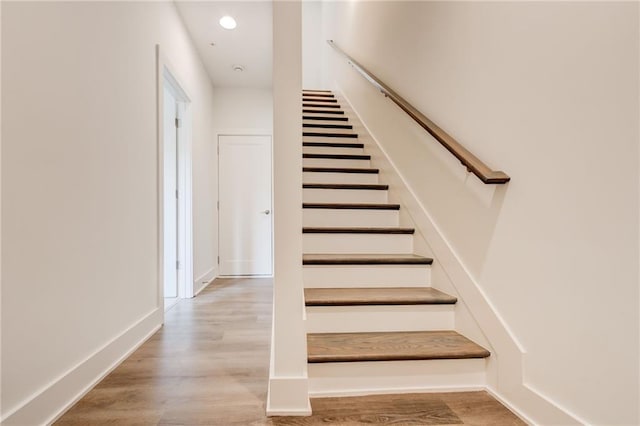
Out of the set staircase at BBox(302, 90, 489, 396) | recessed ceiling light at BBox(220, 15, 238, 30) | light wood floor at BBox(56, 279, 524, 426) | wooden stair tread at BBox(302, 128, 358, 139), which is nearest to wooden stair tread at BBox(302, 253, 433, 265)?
staircase at BBox(302, 90, 489, 396)

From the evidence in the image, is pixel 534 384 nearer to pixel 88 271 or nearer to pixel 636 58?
pixel 636 58

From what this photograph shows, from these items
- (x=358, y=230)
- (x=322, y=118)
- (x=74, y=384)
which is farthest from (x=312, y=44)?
(x=74, y=384)

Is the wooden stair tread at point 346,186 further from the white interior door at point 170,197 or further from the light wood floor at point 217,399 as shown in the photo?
the white interior door at point 170,197

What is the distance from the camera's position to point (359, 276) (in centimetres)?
202

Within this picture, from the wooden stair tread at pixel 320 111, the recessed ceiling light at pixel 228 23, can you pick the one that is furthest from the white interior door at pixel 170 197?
the wooden stair tread at pixel 320 111

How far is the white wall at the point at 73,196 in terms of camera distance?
3.99 ft

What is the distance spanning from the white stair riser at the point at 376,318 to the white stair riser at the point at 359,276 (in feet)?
0.84

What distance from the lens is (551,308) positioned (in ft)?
4.03

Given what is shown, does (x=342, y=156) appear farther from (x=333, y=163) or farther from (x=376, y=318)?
(x=376, y=318)

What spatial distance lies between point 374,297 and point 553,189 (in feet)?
3.08

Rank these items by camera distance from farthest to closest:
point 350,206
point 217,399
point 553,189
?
point 350,206
point 217,399
point 553,189

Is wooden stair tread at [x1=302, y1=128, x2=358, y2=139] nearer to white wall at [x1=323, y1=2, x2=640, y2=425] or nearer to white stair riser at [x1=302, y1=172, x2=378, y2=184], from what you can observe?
white stair riser at [x1=302, y1=172, x2=378, y2=184]

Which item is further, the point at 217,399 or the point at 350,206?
the point at 350,206

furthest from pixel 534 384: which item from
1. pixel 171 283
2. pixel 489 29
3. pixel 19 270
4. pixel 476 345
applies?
pixel 171 283
